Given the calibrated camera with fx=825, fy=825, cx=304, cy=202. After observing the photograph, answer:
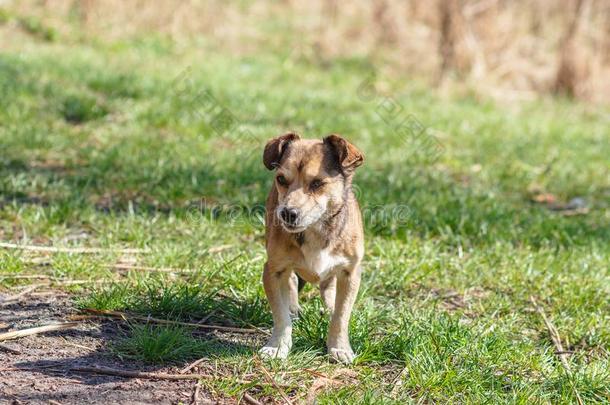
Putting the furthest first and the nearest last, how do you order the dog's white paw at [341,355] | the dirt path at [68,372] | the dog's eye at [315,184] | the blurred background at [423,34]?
the blurred background at [423,34] → the dog's white paw at [341,355] → the dog's eye at [315,184] → the dirt path at [68,372]

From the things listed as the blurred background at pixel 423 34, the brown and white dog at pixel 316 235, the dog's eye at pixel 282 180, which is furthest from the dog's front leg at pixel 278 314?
the blurred background at pixel 423 34

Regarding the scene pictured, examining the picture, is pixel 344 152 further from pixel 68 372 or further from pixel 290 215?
pixel 68 372

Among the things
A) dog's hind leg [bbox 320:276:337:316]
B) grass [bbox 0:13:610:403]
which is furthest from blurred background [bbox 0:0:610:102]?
dog's hind leg [bbox 320:276:337:316]

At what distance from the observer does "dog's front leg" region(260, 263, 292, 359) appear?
4.44m

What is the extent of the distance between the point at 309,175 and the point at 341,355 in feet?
3.27

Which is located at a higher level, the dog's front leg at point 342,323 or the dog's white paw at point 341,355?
the dog's front leg at point 342,323

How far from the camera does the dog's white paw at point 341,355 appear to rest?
14.7ft

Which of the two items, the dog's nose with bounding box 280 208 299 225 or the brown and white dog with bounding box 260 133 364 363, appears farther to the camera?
the brown and white dog with bounding box 260 133 364 363

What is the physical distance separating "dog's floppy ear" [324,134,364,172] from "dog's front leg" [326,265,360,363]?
0.58m

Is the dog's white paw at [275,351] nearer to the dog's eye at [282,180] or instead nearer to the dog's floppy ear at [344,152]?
the dog's eye at [282,180]

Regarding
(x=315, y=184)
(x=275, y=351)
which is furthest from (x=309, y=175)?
(x=275, y=351)

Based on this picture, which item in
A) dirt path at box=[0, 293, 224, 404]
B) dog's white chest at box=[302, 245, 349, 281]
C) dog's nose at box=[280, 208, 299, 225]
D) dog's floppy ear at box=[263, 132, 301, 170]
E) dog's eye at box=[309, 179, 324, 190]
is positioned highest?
dog's floppy ear at box=[263, 132, 301, 170]

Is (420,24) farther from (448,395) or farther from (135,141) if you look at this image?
(448,395)

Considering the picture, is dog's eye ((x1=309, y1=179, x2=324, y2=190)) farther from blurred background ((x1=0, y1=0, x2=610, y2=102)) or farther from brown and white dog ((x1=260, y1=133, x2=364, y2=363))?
blurred background ((x1=0, y1=0, x2=610, y2=102))
